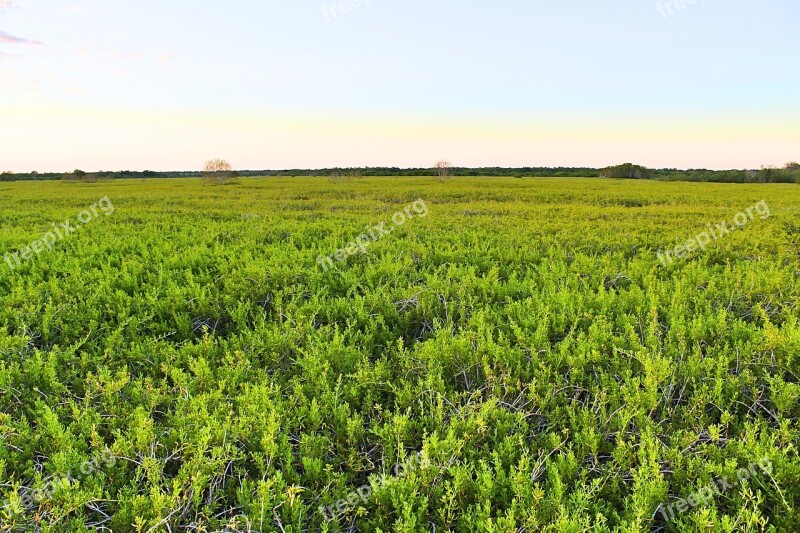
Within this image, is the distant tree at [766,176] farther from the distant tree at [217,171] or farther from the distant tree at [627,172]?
the distant tree at [217,171]

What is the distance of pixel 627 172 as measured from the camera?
6869 centimetres

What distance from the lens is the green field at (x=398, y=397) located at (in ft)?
8.70

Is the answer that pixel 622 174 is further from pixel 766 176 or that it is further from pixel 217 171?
pixel 217 171

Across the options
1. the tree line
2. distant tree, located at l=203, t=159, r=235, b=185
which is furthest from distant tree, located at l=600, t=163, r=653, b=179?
distant tree, located at l=203, t=159, r=235, b=185

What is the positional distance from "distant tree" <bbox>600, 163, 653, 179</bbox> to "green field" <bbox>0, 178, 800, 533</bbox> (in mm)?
68040

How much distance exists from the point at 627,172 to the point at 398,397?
74.3 m

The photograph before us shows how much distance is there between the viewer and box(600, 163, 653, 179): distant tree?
6800 centimetres

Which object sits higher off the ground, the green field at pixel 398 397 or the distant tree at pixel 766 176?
the distant tree at pixel 766 176

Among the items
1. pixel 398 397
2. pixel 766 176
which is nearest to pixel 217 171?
pixel 398 397

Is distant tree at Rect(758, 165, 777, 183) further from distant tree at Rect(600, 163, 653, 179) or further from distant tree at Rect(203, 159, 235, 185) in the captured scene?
distant tree at Rect(203, 159, 235, 185)

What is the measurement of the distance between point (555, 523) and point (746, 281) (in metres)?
5.02

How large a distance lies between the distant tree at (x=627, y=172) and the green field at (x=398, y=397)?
6804cm

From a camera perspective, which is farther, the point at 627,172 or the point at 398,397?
the point at 627,172

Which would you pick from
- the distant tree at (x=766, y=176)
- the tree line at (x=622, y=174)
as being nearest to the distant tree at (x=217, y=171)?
the tree line at (x=622, y=174)
